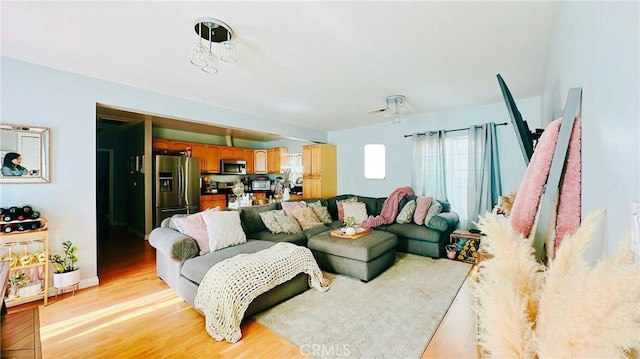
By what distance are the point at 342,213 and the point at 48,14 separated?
4.33 meters

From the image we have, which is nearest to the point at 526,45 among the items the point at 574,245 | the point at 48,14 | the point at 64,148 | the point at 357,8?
the point at 357,8

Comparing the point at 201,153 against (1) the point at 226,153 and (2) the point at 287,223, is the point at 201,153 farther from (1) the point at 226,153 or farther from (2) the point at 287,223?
(2) the point at 287,223

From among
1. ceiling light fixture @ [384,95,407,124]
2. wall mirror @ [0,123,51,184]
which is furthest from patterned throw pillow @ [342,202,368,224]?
wall mirror @ [0,123,51,184]

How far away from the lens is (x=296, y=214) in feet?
13.8

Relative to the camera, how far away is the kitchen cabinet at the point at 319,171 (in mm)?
5677

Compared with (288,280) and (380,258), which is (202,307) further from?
(380,258)

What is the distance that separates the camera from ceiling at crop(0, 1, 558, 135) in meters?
1.72

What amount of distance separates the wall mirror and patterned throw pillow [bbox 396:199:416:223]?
14.9ft

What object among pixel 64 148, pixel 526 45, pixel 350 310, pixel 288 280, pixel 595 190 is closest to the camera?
pixel 595 190

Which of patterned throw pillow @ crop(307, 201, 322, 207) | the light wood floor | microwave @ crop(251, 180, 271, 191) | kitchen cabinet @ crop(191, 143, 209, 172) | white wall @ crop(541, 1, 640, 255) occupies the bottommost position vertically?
the light wood floor

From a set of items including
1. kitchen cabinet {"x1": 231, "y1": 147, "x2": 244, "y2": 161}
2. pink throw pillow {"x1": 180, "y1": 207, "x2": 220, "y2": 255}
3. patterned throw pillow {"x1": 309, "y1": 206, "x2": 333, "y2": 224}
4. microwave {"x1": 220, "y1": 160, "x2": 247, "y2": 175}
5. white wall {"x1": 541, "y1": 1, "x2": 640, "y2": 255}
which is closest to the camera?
white wall {"x1": 541, "y1": 1, "x2": 640, "y2": 255}

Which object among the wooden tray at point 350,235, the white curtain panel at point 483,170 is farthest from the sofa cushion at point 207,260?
the white curtain panel at point 483,170

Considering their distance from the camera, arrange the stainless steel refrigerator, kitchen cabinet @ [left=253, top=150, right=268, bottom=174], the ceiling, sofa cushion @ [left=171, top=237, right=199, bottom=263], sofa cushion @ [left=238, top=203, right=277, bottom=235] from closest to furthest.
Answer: the ceiling, sofa cushion @ [left=171, top=237, right=199, bottom=263], sofa cushion @ [left=238, top=203, right=277, bottom=235], the stainless steel refrigerator, kitchen cabinet @ [left=253, top=150, right=268, bottom=174]

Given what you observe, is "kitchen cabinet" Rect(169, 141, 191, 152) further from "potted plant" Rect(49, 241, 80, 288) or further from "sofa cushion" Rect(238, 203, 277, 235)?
"potted plant" Rect(49, 241, 80, 288)
